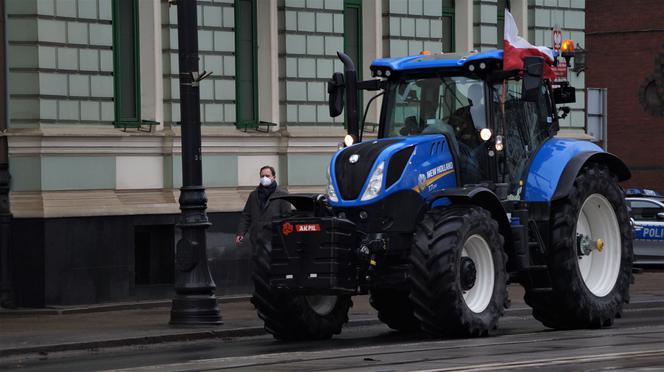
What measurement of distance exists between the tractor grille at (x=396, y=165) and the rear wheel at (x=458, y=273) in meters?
0.54

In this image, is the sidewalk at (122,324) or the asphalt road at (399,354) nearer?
the asphalt road at (399,354)

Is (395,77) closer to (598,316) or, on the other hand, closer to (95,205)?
(598,316)

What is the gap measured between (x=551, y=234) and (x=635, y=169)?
37.8 metres

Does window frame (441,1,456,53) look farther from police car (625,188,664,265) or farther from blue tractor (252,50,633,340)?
blue tractor (252,50,633,340)

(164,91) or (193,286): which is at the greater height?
(164,91)

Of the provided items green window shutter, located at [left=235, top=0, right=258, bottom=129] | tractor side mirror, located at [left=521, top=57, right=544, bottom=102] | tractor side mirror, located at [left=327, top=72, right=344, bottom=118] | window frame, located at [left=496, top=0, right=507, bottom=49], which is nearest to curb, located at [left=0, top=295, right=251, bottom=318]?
green window shutter, located at [left=235, top=0, right=258, bottom=129]

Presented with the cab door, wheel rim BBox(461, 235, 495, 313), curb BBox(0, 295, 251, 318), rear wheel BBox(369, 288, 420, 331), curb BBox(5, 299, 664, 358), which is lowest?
curb BBox(0, 295, 251, 318)

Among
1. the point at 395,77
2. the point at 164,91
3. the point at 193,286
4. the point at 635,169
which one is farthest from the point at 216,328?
the point at 635,169

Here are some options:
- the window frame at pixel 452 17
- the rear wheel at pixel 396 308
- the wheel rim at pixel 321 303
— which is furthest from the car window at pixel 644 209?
the wheel rim at pixel 321 303

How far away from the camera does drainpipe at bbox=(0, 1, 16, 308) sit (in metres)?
23.0

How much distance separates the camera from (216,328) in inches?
747

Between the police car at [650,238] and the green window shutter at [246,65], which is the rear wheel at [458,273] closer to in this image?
the green window shutter at [246,65]

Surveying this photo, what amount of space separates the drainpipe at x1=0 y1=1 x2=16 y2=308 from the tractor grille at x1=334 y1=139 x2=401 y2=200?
23.1 feet

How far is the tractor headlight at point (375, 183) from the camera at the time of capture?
17219 millimetres
